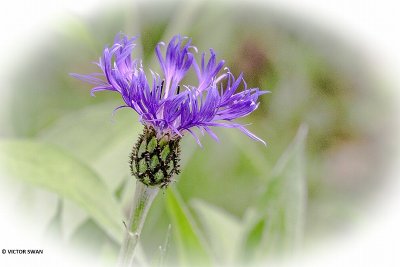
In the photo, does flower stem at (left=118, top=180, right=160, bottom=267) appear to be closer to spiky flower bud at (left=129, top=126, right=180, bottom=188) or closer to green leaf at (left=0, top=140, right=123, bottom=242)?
spiky flower bud at (left=129, top=126, right=180, bottom=188)

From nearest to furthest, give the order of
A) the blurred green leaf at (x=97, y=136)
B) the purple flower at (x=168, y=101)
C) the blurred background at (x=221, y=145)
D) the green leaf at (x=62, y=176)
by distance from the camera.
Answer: the purple flower at (x=168, y=101) → the green leaf at (x=62, y=176) → the blurred background at (x=221, y=145) → the blurred green leaf at (x=97, y=136)

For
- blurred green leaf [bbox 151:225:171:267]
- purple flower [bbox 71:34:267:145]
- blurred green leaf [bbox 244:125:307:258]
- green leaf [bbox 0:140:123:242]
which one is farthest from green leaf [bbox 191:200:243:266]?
purple flower [bbox 71:34:267:145]

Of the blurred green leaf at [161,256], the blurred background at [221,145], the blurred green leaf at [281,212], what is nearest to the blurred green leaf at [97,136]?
the blurred background at [221,145]

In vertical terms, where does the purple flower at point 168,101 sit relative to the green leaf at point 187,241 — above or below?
above

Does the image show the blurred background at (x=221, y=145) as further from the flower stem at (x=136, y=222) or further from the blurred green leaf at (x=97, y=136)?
the flower stem at (x=136, y=222)

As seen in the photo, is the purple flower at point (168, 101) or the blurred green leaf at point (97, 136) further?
the blurred green leaf at point (97, 136)

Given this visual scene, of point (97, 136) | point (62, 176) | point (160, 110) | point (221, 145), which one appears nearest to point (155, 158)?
point (160, 110)

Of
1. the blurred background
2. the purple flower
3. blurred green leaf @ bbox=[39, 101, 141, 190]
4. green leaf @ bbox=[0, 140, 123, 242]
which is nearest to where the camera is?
the purple flower

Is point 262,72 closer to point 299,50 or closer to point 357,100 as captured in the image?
point 299,50
